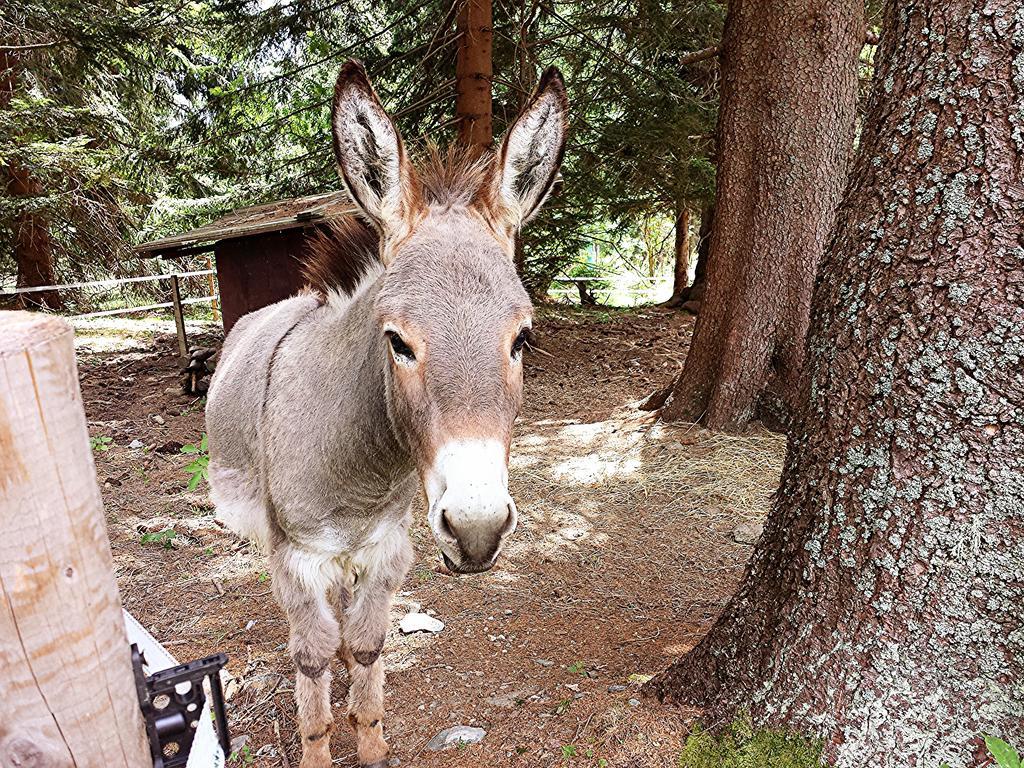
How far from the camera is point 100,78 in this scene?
42.2 ft

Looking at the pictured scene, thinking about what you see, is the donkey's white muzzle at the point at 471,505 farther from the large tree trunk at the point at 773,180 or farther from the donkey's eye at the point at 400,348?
the large tree trunk at the point at 773,180

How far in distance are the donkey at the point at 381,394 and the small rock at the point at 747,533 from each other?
8.86 ft

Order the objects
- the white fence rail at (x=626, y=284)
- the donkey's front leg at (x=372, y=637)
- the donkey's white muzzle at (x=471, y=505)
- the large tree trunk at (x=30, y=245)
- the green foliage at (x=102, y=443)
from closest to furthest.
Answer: the donkey's white muzzle at (x=471, y=505), the donkey's front leg at (x=372, y=637), the green foliage at (x=102, y=443), the large tree trunk at (x=30, y=245), the white fence rail at (x=626, y=284)

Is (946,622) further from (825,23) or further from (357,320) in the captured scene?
(825,23)

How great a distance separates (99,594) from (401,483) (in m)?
1.49

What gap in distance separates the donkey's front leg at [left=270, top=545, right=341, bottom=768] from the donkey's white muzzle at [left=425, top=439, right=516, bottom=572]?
125cm

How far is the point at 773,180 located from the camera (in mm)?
5816

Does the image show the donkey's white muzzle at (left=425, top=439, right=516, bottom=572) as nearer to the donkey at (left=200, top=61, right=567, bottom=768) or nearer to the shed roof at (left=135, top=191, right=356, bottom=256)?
the donkey at (left=200, top=61, right=567, bottom=768)

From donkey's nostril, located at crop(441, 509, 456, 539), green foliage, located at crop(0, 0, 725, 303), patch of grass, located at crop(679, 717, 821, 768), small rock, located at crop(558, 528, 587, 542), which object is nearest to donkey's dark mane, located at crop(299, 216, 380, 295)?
donkey's nostril, located at crop(441, 509, 456, 539)

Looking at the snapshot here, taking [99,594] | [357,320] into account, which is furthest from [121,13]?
[99,594]

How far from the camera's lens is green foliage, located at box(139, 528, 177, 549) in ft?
16.1

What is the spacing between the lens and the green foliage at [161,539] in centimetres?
490

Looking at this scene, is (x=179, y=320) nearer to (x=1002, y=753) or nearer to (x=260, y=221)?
(x=260, y=221)

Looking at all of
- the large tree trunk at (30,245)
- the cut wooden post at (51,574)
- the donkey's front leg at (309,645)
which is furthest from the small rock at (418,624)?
the large tree trunk at (30,245)
